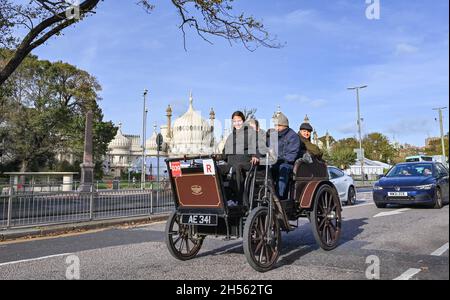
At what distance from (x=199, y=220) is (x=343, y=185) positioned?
451 inches

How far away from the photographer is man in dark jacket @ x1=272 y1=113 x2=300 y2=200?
6219 millimetres

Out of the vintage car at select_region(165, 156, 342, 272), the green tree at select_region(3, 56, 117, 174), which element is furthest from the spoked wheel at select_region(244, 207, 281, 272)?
the green tree at select_region(3, 56, 117, 174)

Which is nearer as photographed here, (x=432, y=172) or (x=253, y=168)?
(x=253, y=168)

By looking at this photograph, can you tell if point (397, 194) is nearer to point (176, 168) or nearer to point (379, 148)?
point (176, 168)

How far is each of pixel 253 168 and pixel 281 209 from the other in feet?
2.27

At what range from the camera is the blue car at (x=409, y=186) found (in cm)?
1164

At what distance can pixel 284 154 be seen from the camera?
636cm

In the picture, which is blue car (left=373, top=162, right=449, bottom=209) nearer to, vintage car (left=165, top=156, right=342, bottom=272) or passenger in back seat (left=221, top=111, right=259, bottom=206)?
vintage car (left=165, top=156, right=342, bottom=272)

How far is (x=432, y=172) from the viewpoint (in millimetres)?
12070

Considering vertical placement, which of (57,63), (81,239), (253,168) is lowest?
(81,239)

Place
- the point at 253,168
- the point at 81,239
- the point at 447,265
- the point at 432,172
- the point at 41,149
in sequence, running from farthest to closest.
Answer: the point at 41,149 < the point at 432,172 < the point at 81,239 < the point at 253,168 < the point at 447,265
